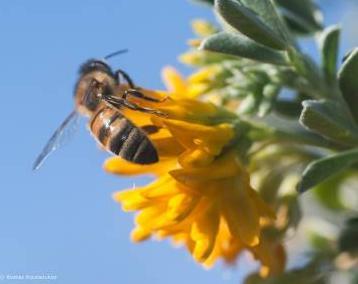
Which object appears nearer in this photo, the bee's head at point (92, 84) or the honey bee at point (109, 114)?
the honey bee at point (109, 114)

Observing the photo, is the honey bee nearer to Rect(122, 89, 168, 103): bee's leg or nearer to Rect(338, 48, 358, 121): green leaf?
Rect(122, 89, 168, 103): bee's leg

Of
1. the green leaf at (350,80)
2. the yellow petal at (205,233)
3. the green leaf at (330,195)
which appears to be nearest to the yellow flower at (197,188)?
the yellow petal at (205,233)

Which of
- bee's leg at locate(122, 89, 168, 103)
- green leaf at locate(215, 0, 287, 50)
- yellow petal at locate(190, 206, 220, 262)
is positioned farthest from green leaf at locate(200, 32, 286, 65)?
yellow petal at locate(190, 206, 220, 262)

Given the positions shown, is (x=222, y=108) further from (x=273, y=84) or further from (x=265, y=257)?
(x=265, y=257)

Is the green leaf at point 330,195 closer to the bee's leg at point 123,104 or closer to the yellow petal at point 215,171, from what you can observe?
the yellow petal at point 215,171

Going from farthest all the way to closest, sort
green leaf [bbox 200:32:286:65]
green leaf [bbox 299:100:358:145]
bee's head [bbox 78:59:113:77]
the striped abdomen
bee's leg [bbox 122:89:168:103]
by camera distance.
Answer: bee's head [bbox 78:59:113:77] → bee's leg [bbox 122:89:168:103] → the striped abdomen → green leaf [bbox 200:32:286:65] → green leaf [bbox 299:100:358:145]

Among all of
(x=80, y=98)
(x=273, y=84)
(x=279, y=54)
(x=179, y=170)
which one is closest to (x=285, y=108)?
(x=273, y=84)
